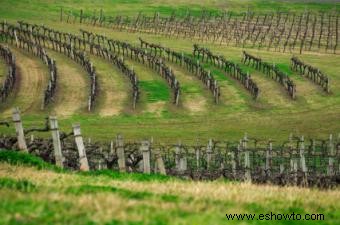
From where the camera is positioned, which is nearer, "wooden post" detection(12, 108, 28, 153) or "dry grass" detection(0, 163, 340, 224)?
"dry grass" detection(0, 163, 340, 224)

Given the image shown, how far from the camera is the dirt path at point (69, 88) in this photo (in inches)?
2255

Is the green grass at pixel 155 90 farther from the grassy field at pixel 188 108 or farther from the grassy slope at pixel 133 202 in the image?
the grassy slope at pixel 133 202

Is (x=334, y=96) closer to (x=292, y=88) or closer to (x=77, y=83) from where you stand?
(x=292, y=88)

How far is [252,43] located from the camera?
97.8 m

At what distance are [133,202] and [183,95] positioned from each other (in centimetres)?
5220

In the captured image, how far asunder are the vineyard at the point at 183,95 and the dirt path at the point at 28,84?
0.34 feet

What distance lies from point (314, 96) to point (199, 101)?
11533 millimetres

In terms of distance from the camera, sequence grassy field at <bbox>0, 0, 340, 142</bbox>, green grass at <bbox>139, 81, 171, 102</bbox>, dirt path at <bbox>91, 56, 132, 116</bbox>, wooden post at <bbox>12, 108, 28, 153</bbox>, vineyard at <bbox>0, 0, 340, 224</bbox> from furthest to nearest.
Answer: green grass at <bbox>139, 81, 171, 102</bbox> → dirt path at <bbox>91, 56, 132, 116</bbox> → grassy field at <bbox>0, 0, 340, 142</bbox> → vineyard at <bbox>0, 0, 340, 224</bbox> → wooden post at <bbox>12, 108, 28, 153</bbox>

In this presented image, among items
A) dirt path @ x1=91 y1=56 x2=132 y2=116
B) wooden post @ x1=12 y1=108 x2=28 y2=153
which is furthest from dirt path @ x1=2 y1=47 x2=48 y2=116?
A: wooden post @ x1=12 y1=108 x2=28 y2=153

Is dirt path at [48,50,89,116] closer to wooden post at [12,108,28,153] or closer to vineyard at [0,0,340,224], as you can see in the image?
vineyard at [0,0,340,224]

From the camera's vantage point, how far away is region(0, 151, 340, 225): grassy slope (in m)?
9.97

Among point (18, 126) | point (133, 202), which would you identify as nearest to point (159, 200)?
point (133, 202)

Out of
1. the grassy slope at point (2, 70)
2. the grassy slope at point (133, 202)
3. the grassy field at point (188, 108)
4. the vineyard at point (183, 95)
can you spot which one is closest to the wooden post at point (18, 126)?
the vineyard at point (183, 95)

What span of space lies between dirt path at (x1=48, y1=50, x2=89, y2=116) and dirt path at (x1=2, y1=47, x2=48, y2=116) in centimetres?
144
